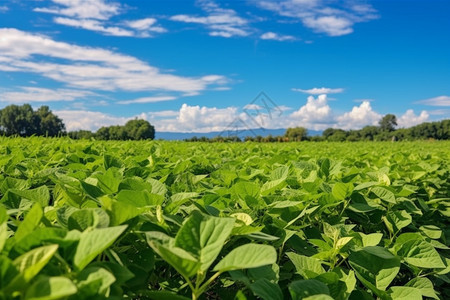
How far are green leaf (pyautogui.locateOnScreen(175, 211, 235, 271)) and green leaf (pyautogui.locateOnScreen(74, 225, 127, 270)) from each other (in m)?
0.20

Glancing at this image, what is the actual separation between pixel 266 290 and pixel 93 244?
0.48m

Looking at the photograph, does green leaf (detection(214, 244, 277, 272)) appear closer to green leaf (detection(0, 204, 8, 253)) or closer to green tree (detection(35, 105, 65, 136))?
green leaf (detection(0, 204, 8, 253))

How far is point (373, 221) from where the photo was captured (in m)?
2.34

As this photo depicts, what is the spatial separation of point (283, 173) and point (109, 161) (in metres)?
1.21

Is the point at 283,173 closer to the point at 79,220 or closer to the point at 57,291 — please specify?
the point at 79,220

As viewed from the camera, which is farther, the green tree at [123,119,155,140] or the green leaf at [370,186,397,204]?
the green tree at [123,119,155,140]

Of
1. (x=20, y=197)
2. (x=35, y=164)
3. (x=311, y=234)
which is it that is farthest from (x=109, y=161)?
(x=311, y=234)

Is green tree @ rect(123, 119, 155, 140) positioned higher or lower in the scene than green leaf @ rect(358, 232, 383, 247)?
higher

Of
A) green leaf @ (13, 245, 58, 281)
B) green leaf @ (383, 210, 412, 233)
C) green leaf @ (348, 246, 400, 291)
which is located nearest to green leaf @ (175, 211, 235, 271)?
green leaf @ (13, 245, 58, 281)

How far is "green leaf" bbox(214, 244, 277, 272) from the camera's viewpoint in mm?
922

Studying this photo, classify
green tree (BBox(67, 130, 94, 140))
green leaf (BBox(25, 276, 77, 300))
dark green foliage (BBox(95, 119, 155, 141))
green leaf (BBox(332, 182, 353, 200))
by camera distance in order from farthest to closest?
dark green foliage (BBox(95, 119, 155, 141)) < green tree (BBox(67, 130, 94, 140)) < green leaf (BBox(332, 182, 353, 200)) < green leaf (BBox(25, 276, 77, 300))

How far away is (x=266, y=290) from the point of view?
3.48ft

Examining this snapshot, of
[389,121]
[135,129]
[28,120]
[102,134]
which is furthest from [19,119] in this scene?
[389,121]

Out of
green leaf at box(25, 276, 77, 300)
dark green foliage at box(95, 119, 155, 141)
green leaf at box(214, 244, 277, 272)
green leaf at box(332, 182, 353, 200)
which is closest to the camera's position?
green leaf at box(25, 276, 77, 300)
